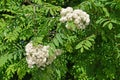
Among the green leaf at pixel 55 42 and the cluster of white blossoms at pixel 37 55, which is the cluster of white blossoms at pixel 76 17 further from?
the cluster of white blossoms at pixel 37 55

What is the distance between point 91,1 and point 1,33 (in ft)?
2.85

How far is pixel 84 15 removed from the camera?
107 inches

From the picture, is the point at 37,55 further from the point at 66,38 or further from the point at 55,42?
the point at 66,38

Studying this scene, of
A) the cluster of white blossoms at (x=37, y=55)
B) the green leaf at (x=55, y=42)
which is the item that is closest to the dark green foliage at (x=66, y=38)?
the green leaf at (x=55, y=42)

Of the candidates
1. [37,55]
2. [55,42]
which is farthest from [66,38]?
[37,55]

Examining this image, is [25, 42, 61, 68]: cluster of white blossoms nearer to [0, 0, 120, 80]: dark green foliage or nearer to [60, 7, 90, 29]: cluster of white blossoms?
[0, 0, 120, 80]: dark green foliage

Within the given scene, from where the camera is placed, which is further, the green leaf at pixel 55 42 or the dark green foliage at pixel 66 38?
the dark green foliage at pixel 66 38

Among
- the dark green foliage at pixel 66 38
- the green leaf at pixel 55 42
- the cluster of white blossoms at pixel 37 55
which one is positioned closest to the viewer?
the cluster of white blossoms at pixel 37 55

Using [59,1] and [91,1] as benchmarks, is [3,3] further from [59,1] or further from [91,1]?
[91,1]

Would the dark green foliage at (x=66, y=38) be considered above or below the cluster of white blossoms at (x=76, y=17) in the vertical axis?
below

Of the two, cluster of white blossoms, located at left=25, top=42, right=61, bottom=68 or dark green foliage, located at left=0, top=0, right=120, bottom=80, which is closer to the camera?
cluster of white blossoms, located at left=25, top=42, right=61, bottom=68

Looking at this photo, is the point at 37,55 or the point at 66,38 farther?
the point at 66,38

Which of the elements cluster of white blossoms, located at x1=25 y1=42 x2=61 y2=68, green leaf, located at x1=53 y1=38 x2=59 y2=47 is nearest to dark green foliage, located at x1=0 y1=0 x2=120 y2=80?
green leaf, located at x1=53 y1=38 x2=59 y2=47

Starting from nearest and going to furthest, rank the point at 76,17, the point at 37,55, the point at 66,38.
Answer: the point at 37,55 < the point at 76,17 < the point at 66,38
